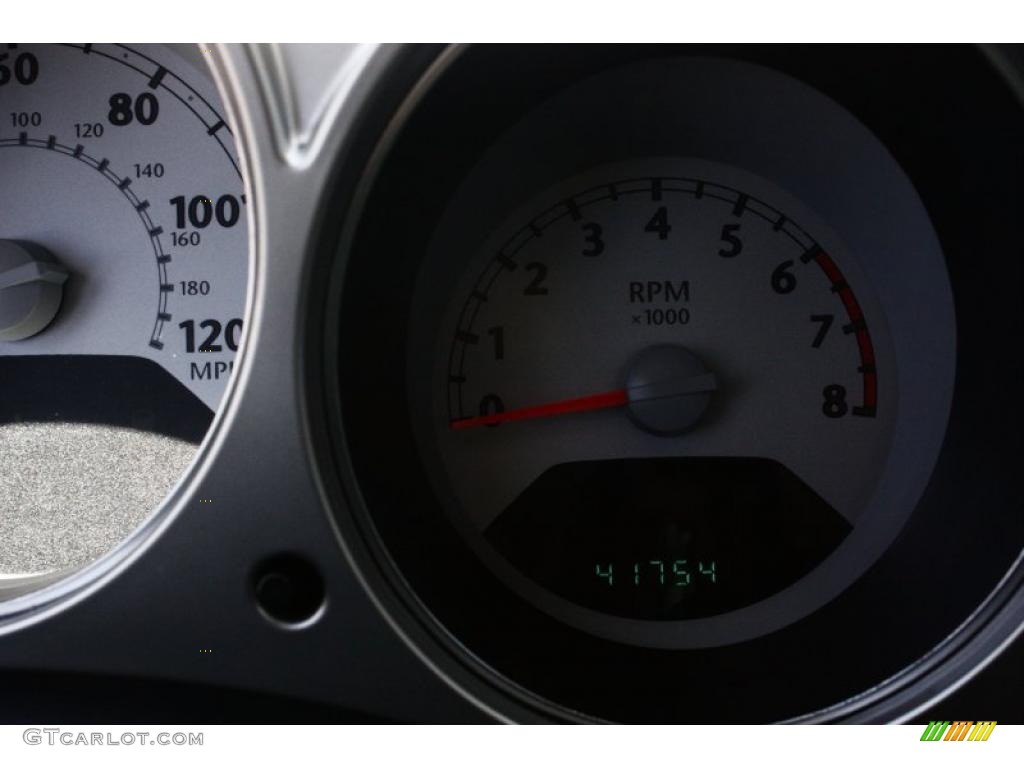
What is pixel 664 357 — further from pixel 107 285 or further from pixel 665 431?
pixel 107 285

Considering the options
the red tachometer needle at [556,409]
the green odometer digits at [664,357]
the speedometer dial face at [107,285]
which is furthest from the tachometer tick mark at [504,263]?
the speedometer dial face at [107,285]

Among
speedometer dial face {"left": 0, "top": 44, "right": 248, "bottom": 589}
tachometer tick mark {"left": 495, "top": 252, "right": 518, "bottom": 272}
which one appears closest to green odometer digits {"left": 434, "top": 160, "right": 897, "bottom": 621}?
tachometer tick mark {"left": 495, "top": 252, "right": 518, "bottom": 272}

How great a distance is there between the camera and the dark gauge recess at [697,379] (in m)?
1.16

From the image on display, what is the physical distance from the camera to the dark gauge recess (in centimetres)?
116

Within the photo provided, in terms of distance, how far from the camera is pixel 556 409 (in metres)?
1.30

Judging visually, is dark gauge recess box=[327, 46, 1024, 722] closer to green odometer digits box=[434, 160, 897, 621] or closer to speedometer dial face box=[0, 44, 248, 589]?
green odometer digits box=[434, 160, 897, 621]

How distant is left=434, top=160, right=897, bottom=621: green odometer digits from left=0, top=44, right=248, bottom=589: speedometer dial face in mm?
300

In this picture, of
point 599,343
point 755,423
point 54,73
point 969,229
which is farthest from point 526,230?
point 54,73

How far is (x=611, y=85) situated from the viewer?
1.22m

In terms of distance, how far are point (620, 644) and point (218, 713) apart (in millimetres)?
457

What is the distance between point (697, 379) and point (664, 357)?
5cm

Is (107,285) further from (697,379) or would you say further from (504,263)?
(697,379)

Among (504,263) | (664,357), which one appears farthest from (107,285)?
(664,357)

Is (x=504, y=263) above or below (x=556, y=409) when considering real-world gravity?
above
